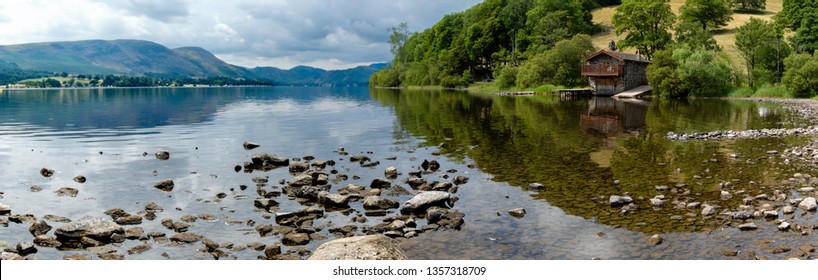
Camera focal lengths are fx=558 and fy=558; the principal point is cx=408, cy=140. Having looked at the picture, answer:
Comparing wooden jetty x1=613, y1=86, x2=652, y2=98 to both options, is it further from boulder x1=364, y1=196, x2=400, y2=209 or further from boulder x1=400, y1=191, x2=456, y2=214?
boulder x1=364, y1=196, x2=400, y2=209

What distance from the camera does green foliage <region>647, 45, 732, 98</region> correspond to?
3647 inches

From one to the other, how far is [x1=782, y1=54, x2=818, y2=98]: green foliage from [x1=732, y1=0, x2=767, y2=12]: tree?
9608 cm

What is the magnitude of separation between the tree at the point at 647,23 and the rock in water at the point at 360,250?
119 metres

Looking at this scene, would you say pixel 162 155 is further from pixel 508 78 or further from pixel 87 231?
pixel 508 78

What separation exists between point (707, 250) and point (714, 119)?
4431 centimetres

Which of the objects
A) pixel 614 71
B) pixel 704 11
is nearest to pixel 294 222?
pixel 614 71

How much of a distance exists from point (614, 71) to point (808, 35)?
34.0m

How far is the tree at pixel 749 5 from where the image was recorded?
164 m

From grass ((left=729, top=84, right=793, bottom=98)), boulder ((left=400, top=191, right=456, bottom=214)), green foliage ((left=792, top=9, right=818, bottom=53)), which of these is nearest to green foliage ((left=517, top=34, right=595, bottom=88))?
grass ((left=729, top=84, right=793, bottom=98))

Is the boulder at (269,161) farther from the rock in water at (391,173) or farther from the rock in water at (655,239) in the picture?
the rock in water at (655,239)

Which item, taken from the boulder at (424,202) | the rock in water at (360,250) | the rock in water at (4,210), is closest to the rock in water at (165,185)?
the rock in water at (4,210)

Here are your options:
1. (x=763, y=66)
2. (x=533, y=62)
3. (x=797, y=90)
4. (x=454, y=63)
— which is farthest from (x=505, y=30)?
(x=797, y=90)

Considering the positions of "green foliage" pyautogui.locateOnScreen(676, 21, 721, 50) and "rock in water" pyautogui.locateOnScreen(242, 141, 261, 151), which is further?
"green foliage" pyautogui.locateOnScreen(676, 21, 721, 50)

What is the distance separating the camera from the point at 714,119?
5250 centimetres
